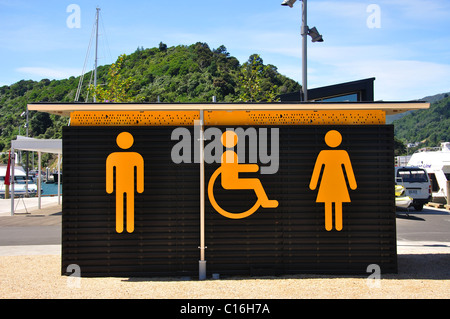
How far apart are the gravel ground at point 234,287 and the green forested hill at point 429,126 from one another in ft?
395

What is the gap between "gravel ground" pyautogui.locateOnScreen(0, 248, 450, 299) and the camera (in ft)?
21.9

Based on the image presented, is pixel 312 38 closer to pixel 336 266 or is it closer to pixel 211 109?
pixel 211 109

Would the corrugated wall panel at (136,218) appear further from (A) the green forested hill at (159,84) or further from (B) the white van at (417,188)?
(A) the green forested hill at (159,84)

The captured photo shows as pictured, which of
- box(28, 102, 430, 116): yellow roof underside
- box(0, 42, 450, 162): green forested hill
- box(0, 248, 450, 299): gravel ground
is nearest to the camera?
box(0, 248, 450, 299): gravel ground

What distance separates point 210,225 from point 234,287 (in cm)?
123

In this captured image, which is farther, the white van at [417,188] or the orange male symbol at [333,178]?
the white van at [417,188]

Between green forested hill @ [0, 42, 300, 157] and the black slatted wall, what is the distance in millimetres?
59444

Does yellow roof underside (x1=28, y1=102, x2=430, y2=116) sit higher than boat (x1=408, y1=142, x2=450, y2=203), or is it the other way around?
yellow roof underside (x1=28, y1=102, x2=430, y2=116)

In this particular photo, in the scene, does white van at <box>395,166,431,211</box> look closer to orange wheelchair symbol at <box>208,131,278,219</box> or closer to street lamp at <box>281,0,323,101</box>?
street lamp at <box>281,0,323,101</box>

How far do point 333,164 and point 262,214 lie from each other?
155 centimetres

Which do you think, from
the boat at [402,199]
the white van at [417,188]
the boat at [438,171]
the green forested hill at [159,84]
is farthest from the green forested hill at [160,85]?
the boat at [402,199]

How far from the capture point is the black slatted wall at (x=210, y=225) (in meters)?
7.83

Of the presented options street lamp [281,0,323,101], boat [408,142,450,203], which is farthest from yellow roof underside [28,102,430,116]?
boat [408,142,450,203]

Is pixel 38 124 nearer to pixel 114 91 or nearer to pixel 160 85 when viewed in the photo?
pixel 160 85
